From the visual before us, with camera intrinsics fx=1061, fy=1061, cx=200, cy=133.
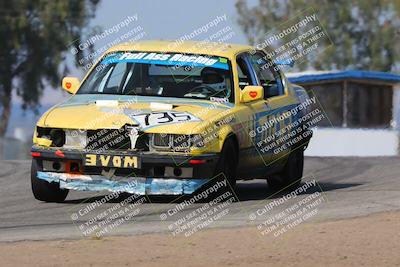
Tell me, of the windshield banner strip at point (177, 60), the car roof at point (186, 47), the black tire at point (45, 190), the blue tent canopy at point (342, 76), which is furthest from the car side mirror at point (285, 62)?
the blue tent canopy at point (342, 76)

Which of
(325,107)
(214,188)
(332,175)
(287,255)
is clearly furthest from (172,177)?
(325,107)

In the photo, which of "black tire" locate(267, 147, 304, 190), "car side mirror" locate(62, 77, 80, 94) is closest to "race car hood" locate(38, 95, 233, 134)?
"car side mirror" locate(62, 77, 80, 94)

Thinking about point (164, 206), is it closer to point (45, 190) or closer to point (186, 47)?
point (45, 190)

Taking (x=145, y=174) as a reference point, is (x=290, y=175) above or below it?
below

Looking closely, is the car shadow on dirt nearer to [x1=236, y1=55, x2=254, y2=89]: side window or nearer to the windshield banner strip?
[x1=236, y1=55, x2=254, y2=89]: side window

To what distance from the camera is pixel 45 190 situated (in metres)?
10.2

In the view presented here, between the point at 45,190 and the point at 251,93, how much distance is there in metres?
2.24

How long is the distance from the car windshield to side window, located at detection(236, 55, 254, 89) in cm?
32

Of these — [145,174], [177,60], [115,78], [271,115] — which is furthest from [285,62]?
[145,174]

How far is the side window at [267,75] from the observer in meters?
11.7

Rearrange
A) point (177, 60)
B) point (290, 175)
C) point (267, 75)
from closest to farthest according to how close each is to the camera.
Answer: point (177, 60), point (290, 175), point (267, 75)

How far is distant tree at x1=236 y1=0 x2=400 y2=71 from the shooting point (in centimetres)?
6391

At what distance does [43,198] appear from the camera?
10297mm

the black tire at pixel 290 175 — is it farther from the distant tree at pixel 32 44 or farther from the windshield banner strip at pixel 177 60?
the distant tree at pixel 32 44
